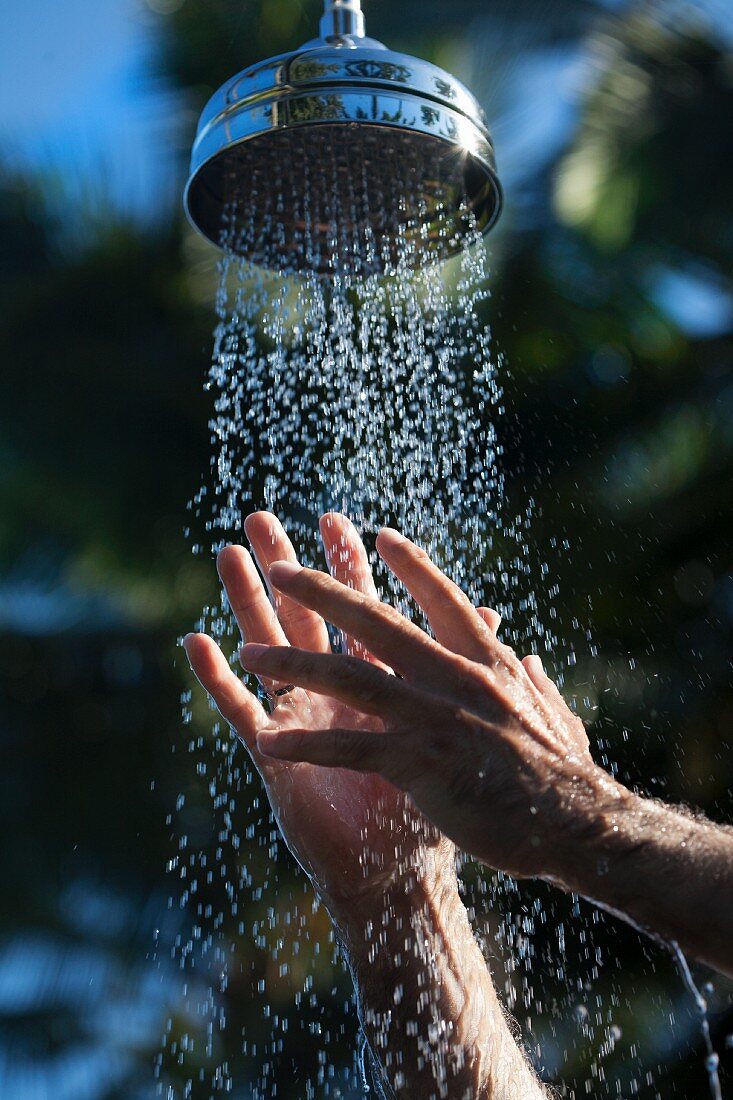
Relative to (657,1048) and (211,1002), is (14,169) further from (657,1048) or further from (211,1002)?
(657,1048)

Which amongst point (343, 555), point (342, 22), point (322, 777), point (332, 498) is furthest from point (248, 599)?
point (332, 498)

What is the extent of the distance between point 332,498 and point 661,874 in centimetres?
469

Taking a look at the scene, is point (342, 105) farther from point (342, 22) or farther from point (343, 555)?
point (343, 555)

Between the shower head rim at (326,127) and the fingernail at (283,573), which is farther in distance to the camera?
the shower head rim at (326,127)

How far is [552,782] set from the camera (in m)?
1.41

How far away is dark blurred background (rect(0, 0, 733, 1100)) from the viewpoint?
5754 mm

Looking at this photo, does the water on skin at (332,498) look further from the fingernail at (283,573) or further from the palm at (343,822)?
the fingernail at (283,573)

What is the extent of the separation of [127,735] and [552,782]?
470cm

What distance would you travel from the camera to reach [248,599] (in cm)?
210

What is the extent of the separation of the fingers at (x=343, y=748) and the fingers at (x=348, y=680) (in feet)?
0.10

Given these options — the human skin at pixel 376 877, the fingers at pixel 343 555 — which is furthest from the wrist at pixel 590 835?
the fingers at pixel 343 555

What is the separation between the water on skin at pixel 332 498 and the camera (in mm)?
5777

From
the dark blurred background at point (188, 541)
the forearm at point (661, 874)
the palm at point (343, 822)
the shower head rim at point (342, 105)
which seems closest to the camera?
the forearm at point (661, 874)

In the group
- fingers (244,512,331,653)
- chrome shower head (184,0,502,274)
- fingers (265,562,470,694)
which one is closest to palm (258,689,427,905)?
fingers (244,512,331,653)
